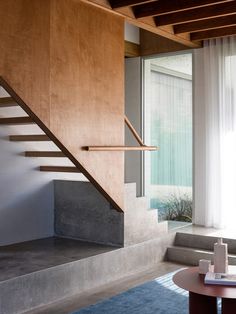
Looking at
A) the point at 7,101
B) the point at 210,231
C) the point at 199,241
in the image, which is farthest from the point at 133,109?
the point at 7,101

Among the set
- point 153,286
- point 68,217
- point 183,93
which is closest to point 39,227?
point 68,217

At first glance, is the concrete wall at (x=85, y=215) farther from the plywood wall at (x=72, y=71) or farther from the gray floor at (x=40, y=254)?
the plywood wall at (x=72, y=71)

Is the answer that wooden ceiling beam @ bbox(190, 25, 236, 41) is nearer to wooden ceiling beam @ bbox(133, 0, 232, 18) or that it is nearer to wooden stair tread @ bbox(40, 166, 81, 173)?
wooden ceiling beam @ bbox(133, 0, 232, 18)

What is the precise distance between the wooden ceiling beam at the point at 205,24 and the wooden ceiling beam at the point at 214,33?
1.04ft

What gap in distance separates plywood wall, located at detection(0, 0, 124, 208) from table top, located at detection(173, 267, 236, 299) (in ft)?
5.60

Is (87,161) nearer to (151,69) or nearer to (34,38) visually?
(34,38)

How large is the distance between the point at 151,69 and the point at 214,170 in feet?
6.57

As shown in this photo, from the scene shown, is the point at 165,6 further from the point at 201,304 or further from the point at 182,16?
the point at 201,304

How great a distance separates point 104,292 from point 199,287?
160 centimetres

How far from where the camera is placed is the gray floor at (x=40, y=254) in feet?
14.0

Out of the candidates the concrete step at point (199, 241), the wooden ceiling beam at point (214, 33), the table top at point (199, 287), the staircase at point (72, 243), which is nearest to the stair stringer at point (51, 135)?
the staircase at point (72, 243)

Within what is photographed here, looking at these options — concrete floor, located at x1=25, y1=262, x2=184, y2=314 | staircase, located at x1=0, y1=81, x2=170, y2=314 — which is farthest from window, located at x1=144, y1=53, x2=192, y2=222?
concrete floor, located at x1=25, y1=262, x2=184, y2=314

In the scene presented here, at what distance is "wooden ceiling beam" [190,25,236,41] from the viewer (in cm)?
618

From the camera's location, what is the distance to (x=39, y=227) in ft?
19.2
